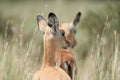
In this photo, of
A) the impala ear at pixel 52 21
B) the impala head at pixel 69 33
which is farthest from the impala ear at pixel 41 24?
the impala head at pixel 69 33

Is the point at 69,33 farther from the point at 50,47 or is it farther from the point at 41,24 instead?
the point at 50,47

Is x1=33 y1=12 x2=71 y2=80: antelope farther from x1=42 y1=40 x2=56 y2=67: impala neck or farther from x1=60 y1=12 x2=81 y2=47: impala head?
x1=60 y1=12 x2=81 y2=47: impala head

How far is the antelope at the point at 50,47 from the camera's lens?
875 centimetres

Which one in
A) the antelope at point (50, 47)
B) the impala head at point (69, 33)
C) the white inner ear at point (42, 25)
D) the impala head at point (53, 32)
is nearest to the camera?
the antelope at point (50, 47)

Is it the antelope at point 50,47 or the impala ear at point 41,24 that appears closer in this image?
the antelope at point 50,47

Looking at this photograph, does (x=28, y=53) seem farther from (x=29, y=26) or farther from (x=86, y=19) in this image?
(x=29, y=26)

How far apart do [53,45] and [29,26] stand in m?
7.95

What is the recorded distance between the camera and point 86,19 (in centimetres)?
1580

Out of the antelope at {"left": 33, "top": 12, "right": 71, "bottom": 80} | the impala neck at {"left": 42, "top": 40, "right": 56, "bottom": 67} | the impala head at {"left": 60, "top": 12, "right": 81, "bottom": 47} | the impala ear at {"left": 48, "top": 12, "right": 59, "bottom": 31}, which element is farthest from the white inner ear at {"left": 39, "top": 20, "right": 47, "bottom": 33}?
the impala head at {"left": 60, "top": 12, "right": 81, "bottom": 47}

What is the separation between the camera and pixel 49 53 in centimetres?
948

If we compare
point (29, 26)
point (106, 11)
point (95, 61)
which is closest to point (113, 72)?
point (95, 61)

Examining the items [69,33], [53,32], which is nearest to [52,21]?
[53,32]

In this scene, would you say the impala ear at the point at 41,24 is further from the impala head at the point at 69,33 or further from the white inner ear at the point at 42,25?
the impala head at the point at 69,33

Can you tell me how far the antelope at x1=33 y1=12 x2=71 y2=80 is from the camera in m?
8.75
